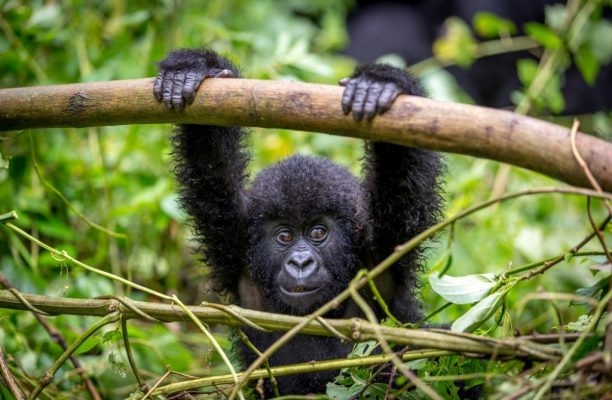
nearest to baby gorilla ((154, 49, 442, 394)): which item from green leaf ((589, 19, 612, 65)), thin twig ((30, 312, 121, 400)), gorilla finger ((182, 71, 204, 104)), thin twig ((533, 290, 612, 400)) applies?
gorilla finger ((182, 71, 204, 104))

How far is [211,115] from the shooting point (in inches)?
106

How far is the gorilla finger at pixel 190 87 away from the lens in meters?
2.75

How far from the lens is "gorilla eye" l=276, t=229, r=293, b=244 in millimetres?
3729

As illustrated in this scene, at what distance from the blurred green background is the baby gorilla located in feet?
2.02

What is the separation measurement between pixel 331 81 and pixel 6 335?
3.99 m

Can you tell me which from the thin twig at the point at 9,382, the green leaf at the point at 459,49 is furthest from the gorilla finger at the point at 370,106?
the green leaf at the point at 459,49

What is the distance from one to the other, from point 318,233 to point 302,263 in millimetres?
246

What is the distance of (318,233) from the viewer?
3.71 m

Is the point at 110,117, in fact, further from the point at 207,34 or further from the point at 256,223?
the point at 207,34

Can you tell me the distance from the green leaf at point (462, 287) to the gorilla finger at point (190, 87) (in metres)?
1.10

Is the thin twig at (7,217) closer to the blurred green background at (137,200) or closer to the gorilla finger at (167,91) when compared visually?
the gorilla finger at (167,91)

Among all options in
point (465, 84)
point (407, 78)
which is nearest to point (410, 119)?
point (407, 78)

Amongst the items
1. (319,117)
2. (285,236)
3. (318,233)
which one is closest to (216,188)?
(285,236)

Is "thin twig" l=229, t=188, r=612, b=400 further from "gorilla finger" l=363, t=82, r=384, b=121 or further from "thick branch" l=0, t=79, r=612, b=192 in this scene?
"gorilla finger" l=363, t=82, r=384, b=121
